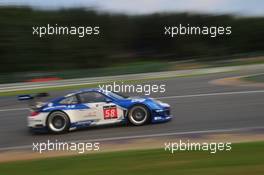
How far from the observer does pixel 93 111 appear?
12477 millimetres

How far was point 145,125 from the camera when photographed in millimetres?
12367

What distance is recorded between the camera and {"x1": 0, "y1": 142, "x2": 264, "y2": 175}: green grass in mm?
7407

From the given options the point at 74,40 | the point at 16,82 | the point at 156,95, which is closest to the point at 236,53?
the point at 74,40

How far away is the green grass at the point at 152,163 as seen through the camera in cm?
741

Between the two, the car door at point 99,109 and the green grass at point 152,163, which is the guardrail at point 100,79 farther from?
the green grass at point 152,163

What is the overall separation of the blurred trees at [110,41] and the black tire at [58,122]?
2136 centimetres

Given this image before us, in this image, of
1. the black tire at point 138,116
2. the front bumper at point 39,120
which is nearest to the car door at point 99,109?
the black tire at point 138,116

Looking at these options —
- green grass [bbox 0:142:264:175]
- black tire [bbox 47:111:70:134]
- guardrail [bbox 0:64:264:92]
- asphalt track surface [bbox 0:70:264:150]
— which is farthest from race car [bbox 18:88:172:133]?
guardrail [bbox 0:64:264:92]

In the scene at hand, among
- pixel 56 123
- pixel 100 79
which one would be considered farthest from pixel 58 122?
pixel 100 79

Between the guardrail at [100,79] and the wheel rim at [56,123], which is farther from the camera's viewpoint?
the guardrail at [100,79]

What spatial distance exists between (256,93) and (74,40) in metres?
18.9

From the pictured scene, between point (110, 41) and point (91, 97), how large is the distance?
77.8ft

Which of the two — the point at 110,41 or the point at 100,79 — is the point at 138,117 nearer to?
the point at 100,79

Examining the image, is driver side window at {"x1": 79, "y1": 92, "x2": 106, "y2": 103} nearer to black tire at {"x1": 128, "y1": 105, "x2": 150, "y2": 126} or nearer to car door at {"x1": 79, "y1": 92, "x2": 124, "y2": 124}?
car door at {"x1": 79, "y1": 92, "x2": 124, "y2": 124}
